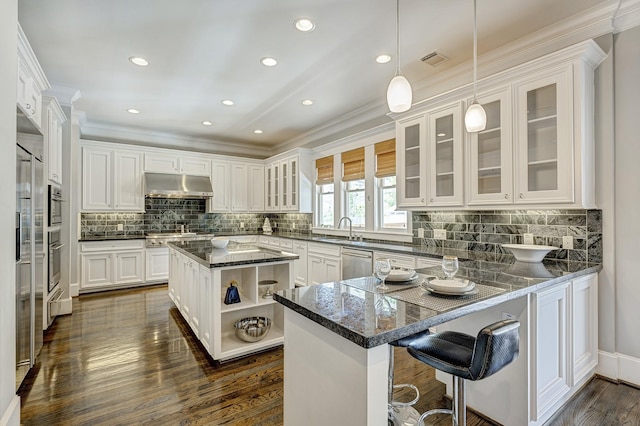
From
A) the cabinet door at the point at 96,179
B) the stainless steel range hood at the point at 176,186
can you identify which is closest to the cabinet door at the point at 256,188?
the stainless steel range hood at the point at 176,186

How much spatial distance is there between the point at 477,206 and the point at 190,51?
10.3 feet

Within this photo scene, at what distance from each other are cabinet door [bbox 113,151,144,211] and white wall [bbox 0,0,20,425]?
13.3 ft

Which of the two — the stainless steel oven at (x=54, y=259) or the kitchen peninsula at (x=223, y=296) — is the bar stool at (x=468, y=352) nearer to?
the kitchen peninsula at (x=223, y=296)

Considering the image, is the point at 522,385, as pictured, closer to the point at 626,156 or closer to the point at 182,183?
the point at 626,156

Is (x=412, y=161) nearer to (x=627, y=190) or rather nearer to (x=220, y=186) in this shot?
(x=627, y=190)

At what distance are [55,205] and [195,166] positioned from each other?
107 inches

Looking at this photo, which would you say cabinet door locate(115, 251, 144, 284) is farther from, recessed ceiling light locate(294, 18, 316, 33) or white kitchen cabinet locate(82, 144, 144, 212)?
recessed ceiling light locate(294, 18, 316, 33)

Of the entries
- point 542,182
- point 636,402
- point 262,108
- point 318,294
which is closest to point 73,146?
point 262,108

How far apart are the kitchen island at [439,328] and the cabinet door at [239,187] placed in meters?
5.09

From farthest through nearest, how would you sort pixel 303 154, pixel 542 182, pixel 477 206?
pixel 303 154 → pixel 477 206 → pixel 542 182

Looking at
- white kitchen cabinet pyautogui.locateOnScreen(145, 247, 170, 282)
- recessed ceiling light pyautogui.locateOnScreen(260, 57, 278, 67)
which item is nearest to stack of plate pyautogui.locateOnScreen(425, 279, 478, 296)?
recessed ceiling light pyautogui.locateOnScreen(260, 57, 278, 67)

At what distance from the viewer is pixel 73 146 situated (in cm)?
450

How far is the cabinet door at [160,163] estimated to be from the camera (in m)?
5.64

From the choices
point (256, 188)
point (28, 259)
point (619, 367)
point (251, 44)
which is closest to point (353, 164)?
point (251, 44)
